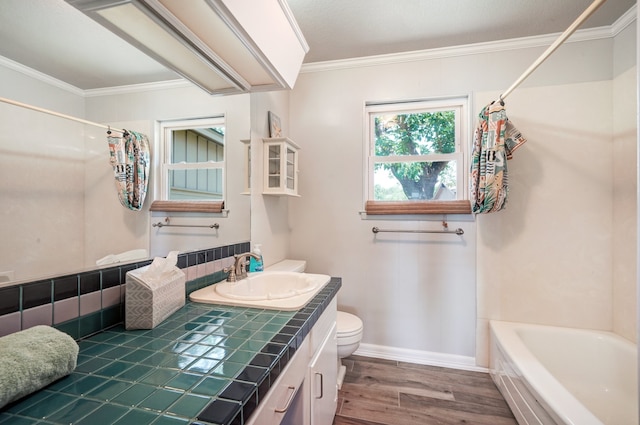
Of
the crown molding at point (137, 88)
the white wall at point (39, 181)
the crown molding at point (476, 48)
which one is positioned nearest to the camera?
the white wall at point (39, 181)

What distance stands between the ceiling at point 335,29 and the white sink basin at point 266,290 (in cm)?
86

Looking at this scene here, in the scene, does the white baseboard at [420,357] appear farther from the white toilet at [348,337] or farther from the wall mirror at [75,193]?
the wall mirror at [75,193]

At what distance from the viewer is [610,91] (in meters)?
1.83

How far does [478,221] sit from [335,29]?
170cm

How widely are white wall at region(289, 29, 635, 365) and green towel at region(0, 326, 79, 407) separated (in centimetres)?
179

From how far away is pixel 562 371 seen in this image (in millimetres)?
1754

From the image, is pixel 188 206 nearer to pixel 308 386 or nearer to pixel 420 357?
pixel 308 386

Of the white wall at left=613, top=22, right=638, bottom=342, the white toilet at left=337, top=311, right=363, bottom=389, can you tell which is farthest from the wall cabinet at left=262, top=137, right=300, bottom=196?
the white wall at left=613, top=22, right=638, bottom=342

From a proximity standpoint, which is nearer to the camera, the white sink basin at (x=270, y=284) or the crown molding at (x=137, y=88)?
the crown molding at (x=137, y=88)

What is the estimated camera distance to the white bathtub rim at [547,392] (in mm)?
1042

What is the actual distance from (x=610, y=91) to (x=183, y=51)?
261 cm

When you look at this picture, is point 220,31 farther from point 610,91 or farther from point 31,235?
point 610,91

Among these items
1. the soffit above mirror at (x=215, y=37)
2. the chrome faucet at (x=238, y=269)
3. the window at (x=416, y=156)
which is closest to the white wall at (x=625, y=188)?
the window at (x=416, y=156)

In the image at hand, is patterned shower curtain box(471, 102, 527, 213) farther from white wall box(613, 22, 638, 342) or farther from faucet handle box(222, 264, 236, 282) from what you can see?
faucet handle box(222, 264, 236, 282)
